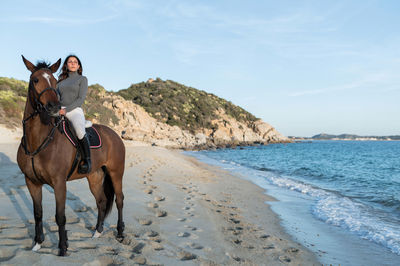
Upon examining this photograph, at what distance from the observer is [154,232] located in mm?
4418

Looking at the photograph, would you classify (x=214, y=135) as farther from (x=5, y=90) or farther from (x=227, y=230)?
(x=227, y=230)

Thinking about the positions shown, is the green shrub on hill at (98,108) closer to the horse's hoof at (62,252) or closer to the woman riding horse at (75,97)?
the woman riding horse at (75,97)

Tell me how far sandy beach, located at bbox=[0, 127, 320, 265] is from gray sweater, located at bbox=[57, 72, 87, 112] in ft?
6.64

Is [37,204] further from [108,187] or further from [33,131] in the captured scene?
[108,187]

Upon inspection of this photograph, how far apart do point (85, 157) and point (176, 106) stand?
202 ft

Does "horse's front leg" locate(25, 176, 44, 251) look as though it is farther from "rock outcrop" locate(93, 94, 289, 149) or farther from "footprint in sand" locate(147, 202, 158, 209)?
"rock outcrop" locate(93, 94, 289, 149)

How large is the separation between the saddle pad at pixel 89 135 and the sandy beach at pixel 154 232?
1438 mm

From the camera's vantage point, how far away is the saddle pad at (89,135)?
349 centimetres

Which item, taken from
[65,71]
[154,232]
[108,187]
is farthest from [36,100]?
[154,232]

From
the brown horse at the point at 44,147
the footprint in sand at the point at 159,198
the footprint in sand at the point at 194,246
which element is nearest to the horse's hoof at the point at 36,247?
the brown horse at the point at 44,147

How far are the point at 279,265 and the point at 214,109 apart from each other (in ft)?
225

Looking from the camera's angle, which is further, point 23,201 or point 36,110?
point 23,201

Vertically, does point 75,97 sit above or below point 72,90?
below

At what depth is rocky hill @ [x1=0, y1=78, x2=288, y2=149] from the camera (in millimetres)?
24353
